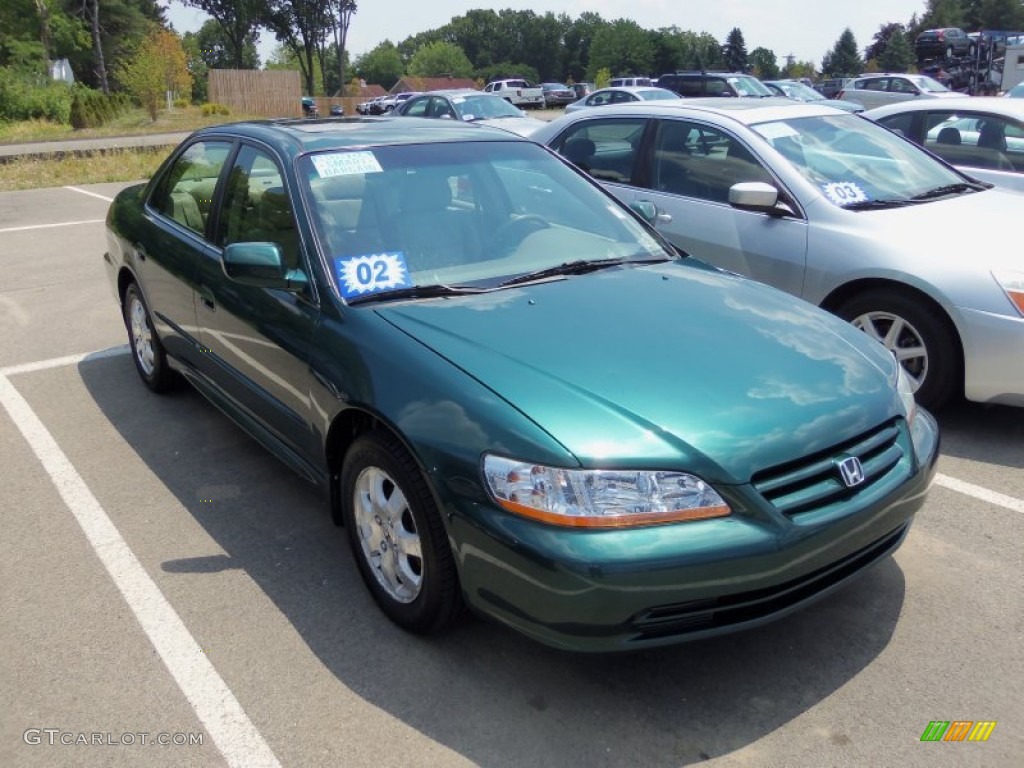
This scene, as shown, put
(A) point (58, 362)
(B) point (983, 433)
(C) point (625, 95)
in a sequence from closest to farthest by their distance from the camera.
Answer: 1. (B) point (983, 433)
2. (A) point (58, 362)
3. (C) point (625, 95)

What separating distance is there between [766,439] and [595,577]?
64 cm

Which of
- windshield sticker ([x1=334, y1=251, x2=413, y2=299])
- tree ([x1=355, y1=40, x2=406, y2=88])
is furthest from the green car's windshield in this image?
tree ([x1=355, y1=40, x2=406, y2=88])

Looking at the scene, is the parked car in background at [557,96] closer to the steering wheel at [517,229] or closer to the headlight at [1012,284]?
the headlight at [1012,284]

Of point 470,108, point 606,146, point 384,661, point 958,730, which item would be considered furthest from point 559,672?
point 470,108

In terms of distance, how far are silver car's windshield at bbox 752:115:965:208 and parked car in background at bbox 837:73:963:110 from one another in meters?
21.0

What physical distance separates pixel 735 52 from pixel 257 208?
294 ft

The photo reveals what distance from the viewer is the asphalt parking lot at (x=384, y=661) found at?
2.62 meters

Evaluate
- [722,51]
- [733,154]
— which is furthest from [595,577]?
[722,51]

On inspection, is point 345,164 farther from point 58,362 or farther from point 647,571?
point 58,362

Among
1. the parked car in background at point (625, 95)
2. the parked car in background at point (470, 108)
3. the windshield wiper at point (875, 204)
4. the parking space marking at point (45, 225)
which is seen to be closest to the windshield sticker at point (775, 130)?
the windshield wiper at point (875, 204)

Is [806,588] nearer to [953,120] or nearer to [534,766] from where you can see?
[534,766]

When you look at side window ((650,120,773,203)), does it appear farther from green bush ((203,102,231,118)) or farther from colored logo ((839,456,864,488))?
green bush ((203,102,231,118))

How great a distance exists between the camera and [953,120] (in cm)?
724

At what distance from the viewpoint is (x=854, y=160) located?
222 inches
